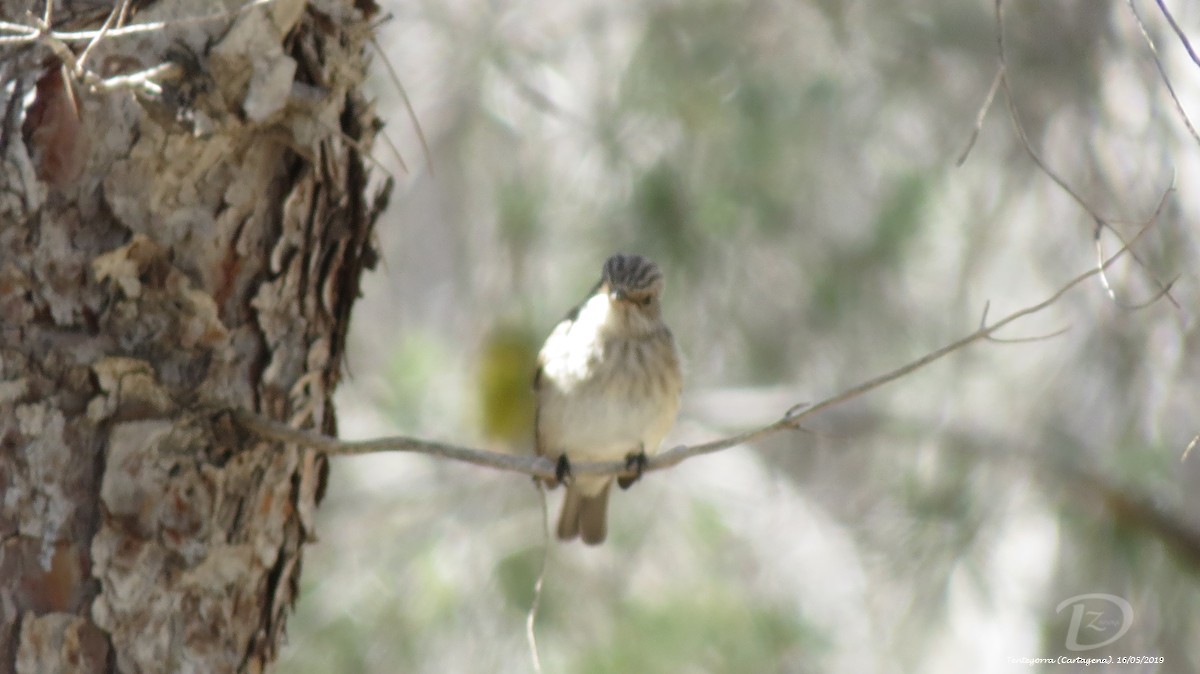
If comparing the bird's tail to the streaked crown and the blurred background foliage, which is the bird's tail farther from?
the streaked crown

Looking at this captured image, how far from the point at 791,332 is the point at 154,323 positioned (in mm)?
3835

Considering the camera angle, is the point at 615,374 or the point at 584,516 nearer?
the point at 615,374

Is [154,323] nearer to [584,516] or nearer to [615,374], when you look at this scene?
[615,374]

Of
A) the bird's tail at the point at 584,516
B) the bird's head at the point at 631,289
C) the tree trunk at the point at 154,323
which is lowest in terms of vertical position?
the tree trunk at the point at 154,323

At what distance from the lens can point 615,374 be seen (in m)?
4.16

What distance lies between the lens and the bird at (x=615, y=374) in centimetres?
414

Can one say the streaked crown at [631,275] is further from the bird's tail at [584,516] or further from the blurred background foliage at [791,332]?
the bird's tail at [584,516]

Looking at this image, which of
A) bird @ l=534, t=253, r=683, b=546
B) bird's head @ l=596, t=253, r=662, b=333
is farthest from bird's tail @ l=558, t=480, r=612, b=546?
bird's head @ l=596, t=253, r=662, b=333

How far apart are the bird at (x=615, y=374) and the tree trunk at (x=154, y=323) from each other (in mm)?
1791

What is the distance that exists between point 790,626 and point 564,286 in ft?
5.25

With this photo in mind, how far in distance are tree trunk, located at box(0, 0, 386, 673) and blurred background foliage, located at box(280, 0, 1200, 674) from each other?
2255 mm

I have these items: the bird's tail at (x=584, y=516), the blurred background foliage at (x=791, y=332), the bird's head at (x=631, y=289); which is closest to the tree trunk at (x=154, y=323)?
the bird's head at (x=631, y=289)

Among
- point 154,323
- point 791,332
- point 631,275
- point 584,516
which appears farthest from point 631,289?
point 154,323

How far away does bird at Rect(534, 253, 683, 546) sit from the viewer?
4145mm
